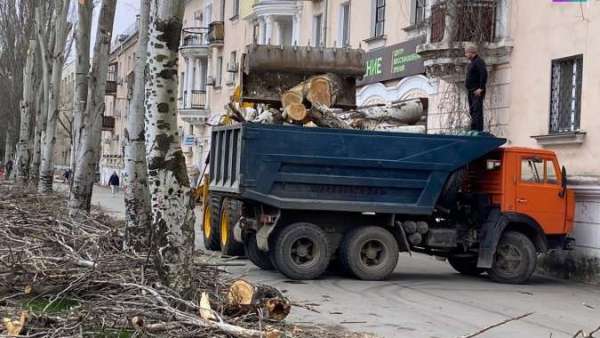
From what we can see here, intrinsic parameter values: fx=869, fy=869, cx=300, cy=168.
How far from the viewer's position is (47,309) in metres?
8.31

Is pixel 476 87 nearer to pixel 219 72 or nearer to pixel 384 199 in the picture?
pixel 384 199

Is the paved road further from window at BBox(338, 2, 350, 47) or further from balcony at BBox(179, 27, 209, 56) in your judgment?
balcony at BBox(179, 27, 209, 56)

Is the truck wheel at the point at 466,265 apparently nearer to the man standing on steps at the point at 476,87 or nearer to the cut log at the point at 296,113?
the man standing on steps at the point at 476,87

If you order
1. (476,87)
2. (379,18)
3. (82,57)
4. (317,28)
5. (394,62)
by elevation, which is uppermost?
(317,28)


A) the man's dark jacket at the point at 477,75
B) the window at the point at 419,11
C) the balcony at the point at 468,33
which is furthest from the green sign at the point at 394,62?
the man's dark jacket at the point at 477,75

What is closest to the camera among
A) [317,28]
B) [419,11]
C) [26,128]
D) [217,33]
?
[419,11]

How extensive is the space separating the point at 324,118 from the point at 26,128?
20.1 m

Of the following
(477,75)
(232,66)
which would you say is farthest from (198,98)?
(477,75)

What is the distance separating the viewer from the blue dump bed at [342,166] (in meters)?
13.3

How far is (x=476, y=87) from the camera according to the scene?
52.2 ft

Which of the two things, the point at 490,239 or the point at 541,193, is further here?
the point at 541,193

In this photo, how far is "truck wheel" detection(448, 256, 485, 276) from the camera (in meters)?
14.9

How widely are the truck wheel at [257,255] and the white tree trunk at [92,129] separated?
386 centimetres

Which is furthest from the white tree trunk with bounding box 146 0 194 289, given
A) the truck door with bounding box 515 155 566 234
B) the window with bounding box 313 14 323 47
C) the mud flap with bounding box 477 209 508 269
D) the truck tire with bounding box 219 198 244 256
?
the window with bounding box 313 14 323 47
